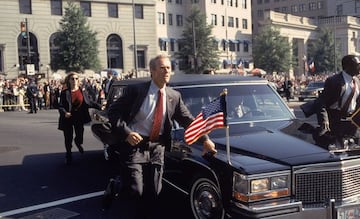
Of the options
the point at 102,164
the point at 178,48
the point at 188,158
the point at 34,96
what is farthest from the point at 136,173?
the point at 178,48

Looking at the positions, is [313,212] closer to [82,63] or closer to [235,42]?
[82,63]

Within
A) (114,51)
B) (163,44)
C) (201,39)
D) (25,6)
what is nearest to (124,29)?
(114,51)

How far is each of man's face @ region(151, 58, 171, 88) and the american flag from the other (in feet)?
1.67

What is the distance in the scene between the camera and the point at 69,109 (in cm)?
897

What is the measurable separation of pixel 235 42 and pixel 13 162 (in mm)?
72582

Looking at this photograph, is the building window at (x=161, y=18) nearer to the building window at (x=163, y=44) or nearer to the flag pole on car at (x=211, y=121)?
the building window at (x=163, y=44)

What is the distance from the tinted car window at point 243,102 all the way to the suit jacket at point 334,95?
0.48m

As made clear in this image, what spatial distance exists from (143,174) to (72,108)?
466cm

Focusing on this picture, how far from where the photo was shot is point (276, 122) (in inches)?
223

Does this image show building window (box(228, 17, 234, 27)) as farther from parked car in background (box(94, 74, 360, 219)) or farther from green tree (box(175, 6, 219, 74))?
parked car in background (box(94, 74, 360, 219))

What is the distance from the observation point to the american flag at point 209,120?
14.5 feet

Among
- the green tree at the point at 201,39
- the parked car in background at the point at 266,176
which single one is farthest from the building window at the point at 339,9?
the parked car in background at the point at 266,176

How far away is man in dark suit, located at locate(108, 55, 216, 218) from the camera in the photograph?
4.55 metres

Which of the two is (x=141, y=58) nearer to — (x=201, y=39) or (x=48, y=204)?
(x=201, y=39)
